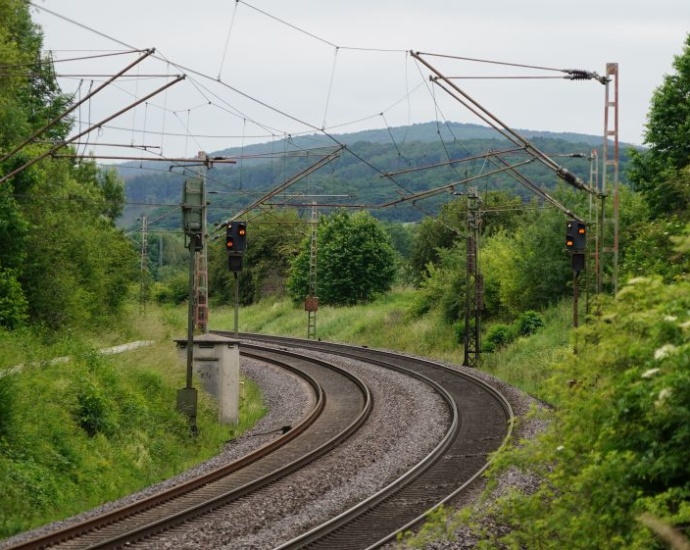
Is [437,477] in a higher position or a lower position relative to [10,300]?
lower

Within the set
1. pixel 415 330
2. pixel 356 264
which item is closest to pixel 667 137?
pixel 415 330

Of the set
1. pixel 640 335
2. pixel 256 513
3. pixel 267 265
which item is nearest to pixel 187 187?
pixel 256 513

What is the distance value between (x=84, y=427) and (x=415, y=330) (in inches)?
1179

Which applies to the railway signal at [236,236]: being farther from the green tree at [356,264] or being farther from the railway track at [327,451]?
the green tree at [356,264]

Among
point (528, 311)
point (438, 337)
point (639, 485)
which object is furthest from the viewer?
point (438, 337)

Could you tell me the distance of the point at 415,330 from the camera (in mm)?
49594

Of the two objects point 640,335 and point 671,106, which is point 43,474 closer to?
point 640,335

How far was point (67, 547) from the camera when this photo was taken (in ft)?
43.9

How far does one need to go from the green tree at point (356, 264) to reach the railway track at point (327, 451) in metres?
31.8

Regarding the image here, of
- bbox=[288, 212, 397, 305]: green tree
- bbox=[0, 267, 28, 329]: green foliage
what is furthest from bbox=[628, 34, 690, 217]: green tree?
bbox=[288, 212, 397, 305]: green tree

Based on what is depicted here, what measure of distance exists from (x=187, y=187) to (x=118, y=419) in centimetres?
531

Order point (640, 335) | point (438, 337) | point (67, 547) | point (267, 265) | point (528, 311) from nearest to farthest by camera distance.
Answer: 1. point (640, 335)
2. point (67, 547)
3. point (528, 311)
4. point (438, 337)
5. point (267, 265)

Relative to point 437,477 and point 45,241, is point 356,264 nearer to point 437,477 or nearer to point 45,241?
point 45,241

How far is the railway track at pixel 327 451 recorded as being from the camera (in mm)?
13961
